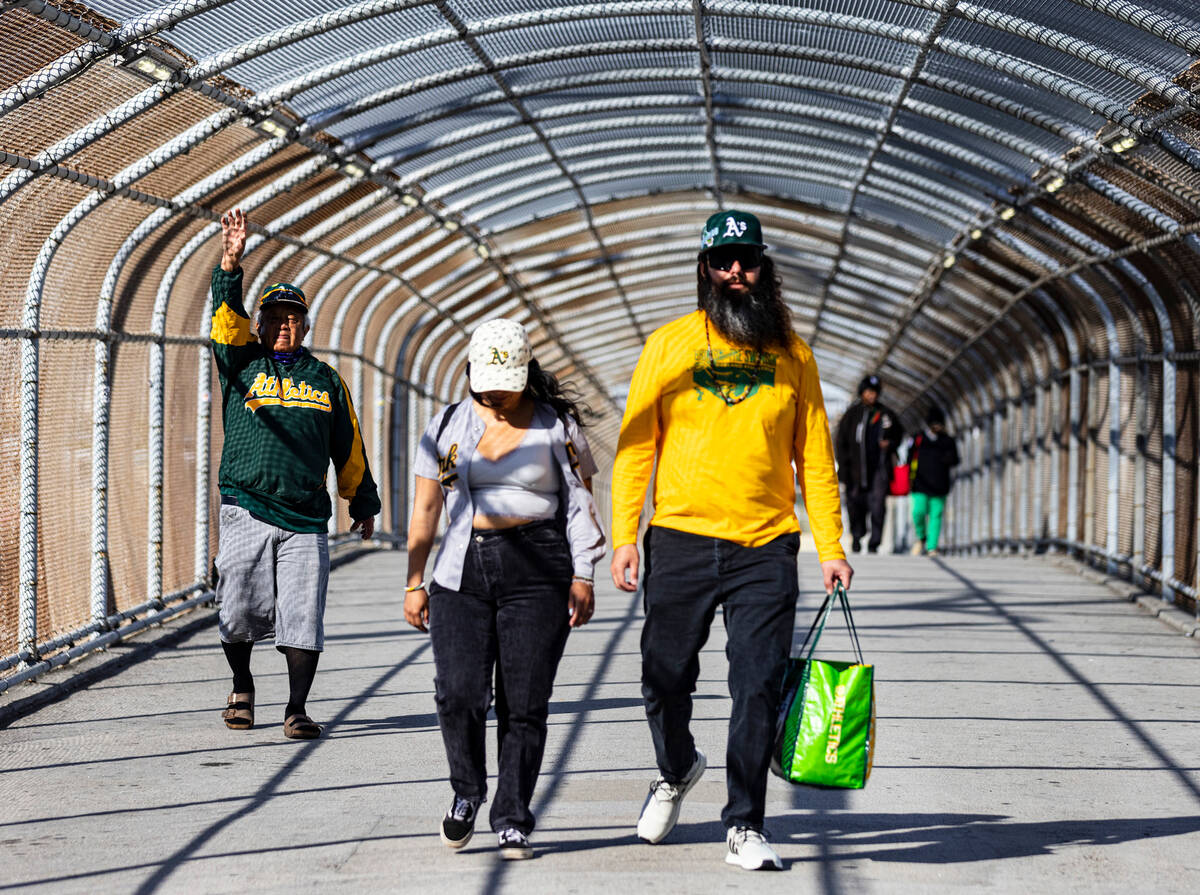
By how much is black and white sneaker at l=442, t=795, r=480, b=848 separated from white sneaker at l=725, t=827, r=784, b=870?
705mm

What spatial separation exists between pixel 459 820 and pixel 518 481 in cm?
94

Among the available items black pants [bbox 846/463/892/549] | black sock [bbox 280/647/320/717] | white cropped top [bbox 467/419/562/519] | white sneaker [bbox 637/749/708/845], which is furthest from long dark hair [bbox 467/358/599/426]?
black pants [bbox 846/463/892/549]

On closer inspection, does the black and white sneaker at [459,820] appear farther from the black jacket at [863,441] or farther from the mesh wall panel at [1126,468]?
the black jacket at [863,441]

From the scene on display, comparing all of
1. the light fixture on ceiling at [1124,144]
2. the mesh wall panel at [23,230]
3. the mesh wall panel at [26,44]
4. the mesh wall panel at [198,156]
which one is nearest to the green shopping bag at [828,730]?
the mesh wall panel at [26,44]

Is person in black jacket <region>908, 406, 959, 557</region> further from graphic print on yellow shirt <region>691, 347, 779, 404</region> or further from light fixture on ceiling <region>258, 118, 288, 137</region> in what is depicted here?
graphic print on yellow shirt <region>691, 347, 779, 404</region>

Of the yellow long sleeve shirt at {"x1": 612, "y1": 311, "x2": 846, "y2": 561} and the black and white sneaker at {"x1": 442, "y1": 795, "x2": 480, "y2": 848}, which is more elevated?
the yellow long sleeve shirt at {"x1": 612, "y1": 311, "x2": 846, "y2": 561}

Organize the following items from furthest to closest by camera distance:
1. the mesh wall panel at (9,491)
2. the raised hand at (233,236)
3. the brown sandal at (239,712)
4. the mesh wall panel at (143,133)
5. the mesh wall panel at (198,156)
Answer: the mesh wall panel at (198,156) < the mesh wall panel at (143,133) < the mesh wall panel at (9,491) < the brown sandal at (239,712) < the raised hand at (233,236)

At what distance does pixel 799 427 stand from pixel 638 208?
12.7m

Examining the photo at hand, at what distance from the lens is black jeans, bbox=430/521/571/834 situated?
4785mm

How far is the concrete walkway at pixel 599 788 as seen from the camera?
184 inches

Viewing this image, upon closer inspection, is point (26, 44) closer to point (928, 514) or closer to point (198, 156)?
point (198, 156)

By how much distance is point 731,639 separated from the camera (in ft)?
15.6

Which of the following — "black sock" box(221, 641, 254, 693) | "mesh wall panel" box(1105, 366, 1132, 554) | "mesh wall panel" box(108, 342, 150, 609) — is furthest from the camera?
"mesh wall panel" box(1105, 366, 1132, 554)

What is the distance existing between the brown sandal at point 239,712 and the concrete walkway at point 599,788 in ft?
0.26
